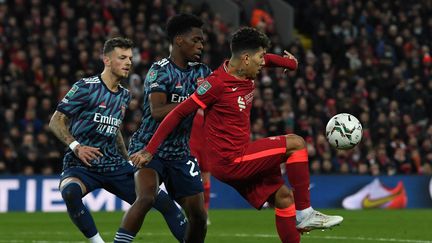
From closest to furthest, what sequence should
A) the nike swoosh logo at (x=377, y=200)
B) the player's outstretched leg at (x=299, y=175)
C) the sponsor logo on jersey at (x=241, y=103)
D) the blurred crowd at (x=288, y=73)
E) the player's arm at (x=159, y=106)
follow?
the player's outstretched leg at (x=299, y=175), the sponsor logo on jersey at (x=241, y=103), the player's arm at (x=159, y=106), the blurred crowd at (x=288, y=73), the nike swoosh logo at (x=377, y=200)

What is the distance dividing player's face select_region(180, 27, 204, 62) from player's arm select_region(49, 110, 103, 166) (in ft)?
3.80

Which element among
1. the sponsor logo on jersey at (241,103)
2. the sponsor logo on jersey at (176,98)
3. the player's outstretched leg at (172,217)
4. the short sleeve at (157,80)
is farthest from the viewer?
the player's outstretched leg at (172,217)

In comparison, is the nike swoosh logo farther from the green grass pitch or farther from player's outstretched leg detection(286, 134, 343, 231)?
player's outstretched leg detection(286, 134, 343, 231)

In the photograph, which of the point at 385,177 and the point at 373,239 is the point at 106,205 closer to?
the point at 385,177

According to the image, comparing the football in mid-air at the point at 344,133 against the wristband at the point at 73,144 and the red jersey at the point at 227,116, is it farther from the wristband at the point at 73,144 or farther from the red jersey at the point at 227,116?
the wristband at the point at 73,144

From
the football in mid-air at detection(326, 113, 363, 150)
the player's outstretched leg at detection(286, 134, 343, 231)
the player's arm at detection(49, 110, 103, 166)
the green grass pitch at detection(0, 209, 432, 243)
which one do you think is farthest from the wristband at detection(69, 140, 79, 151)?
the green grass pitch at detection(0, 209, 432, 243)

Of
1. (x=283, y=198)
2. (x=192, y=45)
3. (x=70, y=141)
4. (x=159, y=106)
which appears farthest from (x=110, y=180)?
(x=283, y=198)

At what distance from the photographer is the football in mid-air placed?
9.41 meters

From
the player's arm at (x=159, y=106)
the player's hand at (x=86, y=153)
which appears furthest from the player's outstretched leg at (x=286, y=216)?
the player's hand at (x=86, y=153)

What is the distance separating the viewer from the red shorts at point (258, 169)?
8.77 m

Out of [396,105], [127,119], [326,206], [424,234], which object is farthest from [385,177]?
[424,234]

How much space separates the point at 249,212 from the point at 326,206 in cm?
197

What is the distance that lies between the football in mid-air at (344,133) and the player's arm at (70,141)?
208cm

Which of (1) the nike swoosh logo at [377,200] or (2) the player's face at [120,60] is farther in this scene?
(1) the nike swoosh logo at [377,200]
